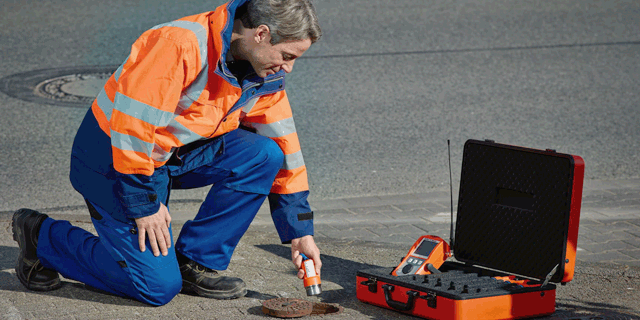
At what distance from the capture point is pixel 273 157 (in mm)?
3379

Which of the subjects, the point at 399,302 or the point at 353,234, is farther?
the point at 353,234

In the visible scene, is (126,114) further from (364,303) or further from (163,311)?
(364,303)

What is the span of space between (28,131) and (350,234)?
2.85 meters

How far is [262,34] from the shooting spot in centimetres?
304

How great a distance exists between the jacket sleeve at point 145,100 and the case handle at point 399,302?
103 centimetres

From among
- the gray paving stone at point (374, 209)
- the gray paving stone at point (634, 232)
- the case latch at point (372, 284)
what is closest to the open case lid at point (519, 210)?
the case latch at point (372, 284)

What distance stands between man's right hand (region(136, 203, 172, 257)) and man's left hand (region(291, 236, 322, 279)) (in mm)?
503

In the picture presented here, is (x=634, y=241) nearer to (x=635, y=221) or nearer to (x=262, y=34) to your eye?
Result: (x=635, y=221)

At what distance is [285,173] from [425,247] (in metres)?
0.67

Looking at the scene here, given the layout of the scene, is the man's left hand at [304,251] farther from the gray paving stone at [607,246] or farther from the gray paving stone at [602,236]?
the gray paving stone at [602,236]

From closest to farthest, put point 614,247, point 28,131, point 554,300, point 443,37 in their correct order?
point 554,300, point 614,247, point 28,131, point 443,37

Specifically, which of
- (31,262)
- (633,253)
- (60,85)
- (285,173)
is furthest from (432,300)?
(60,85)

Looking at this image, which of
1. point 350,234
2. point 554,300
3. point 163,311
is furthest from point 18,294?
point 554,300

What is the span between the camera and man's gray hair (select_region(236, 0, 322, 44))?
2.99 m
